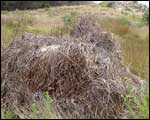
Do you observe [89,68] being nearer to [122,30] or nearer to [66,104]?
[66,104]

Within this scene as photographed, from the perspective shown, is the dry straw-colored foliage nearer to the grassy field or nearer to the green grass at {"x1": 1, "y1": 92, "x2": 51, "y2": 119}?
the green grass at {"x1": 1, "y1": 92, "x2": 51, "y2": 119}

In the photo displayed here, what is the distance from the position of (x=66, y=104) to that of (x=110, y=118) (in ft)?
1.64

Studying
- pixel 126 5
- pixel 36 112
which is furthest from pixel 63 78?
pixel 126 5

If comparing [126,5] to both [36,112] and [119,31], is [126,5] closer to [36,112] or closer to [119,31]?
[119,31]

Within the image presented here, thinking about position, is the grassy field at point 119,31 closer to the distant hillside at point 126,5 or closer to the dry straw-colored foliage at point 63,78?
the dry straw-colored foliage at point 63,78

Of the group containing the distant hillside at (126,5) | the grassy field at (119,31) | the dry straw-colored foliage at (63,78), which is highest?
the dry straw-colored foliage at (63,78)

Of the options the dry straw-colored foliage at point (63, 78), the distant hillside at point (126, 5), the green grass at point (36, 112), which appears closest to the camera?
the green grass at point (36, 112)

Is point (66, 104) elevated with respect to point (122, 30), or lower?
elevated

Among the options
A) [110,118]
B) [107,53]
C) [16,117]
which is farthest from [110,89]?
[107,53]

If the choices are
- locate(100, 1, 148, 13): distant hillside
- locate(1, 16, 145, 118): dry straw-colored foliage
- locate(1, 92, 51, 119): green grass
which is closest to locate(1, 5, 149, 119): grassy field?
locate(1, 16, 145, 118): dry straw-colored foliage

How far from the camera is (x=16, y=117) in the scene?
5.02 m

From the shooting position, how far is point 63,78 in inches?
222

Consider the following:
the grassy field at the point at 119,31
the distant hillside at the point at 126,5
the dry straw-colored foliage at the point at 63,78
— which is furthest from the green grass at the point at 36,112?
the distant hillside at the point at 126,5

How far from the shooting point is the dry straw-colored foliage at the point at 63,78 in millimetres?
5180
